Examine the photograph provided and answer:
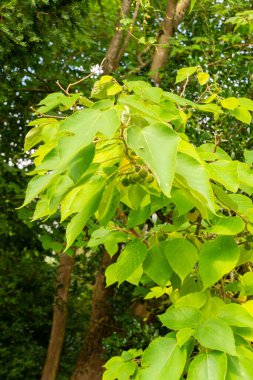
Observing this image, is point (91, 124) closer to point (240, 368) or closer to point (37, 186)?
point (37, 186)

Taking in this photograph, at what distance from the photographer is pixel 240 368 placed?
4.20 feet

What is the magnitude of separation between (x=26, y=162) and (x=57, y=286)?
8.85ft

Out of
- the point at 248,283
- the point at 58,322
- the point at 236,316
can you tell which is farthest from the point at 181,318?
the point at 58,322

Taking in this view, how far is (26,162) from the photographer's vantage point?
669 centimetres

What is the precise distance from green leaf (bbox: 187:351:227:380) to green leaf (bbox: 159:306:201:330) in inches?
4.0

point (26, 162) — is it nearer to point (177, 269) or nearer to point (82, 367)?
point (82, 367)

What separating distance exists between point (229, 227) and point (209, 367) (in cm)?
40

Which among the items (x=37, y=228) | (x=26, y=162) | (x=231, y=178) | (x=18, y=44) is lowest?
(x=37, y=228)

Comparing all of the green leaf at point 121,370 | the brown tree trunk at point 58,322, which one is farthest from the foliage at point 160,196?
the brown tree trunk at point 58,322

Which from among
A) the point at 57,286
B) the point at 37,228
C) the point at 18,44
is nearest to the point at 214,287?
the point at 18,44

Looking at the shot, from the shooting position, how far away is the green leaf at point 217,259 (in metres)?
1.33

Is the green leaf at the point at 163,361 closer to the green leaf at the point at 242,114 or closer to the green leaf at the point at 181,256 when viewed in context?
the green leaf at the point at 181,256

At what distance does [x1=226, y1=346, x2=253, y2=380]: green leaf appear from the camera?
4.14ft

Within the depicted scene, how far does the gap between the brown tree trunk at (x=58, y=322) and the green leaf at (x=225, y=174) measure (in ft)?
22.6
